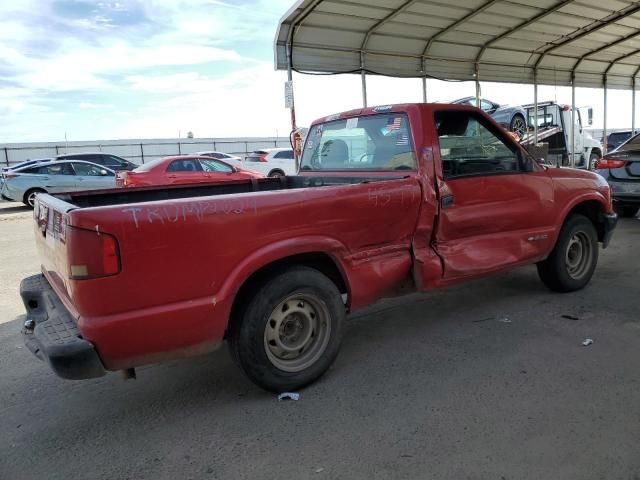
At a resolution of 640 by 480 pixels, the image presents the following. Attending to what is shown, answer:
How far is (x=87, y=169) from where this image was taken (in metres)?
16.0

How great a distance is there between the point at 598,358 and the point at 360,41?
299 inches

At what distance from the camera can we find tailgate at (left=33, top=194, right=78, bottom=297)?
276cm

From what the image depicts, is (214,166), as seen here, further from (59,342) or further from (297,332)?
(59,342)

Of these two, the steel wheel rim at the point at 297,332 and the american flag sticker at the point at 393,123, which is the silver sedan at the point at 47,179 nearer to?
the american flag sticker at the point at 393,123

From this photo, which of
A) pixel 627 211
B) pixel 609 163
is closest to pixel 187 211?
pixel 609 163

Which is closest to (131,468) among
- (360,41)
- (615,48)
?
(360,41)

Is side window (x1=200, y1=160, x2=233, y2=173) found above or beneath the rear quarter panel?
above

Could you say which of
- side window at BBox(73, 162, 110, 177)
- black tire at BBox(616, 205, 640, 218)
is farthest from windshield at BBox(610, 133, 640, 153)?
side window at BBox(73, 162, 110, 177)

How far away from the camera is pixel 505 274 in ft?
20.4

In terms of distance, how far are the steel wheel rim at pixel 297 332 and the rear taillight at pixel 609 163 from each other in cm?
A: 766

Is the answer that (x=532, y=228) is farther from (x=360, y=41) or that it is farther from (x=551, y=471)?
(x=360, y=41)

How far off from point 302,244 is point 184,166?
11757 mm

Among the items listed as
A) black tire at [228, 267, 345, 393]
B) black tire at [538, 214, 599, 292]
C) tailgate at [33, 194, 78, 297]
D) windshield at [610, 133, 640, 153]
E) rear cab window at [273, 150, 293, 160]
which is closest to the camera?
tailgate at [33, 194, 78, 297]

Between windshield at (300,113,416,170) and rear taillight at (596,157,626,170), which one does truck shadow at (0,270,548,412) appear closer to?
windshield at (300,113,416,170)
